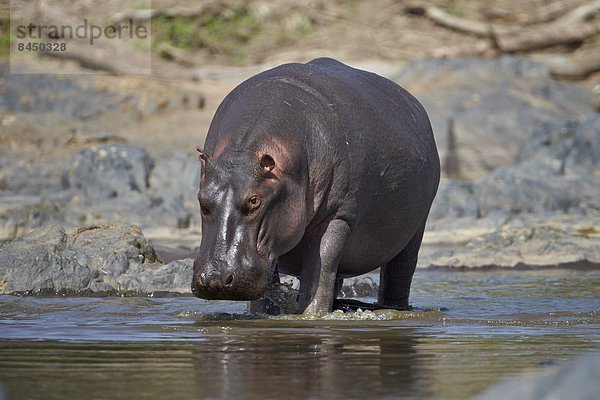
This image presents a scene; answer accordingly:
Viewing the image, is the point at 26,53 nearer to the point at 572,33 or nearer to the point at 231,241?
the point at 572,33

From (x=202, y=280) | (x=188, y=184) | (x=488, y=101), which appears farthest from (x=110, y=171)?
(x=202, y=280)

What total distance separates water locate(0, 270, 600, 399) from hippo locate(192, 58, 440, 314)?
304mm

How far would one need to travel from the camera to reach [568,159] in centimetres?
1559

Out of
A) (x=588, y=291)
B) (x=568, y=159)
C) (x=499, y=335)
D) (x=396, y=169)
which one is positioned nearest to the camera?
(x=499, y=335)

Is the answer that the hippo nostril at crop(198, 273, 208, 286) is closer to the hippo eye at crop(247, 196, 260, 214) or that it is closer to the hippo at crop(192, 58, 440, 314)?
the hippo at crop(192, 58, 440, 314)

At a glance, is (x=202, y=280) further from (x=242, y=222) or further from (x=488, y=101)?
(x=488, y=101)

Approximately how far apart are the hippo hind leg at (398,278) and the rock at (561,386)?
4.48m

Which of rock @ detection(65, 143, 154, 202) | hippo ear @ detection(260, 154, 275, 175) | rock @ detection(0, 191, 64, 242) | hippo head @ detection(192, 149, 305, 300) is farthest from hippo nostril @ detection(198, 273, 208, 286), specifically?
rock @ detection(65, 143, 154, 202)

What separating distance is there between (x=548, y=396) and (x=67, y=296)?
17.2 feet

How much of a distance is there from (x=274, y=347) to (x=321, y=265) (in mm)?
1353

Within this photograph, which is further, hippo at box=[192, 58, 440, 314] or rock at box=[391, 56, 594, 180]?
rock at box=[391, 56, 594, 180]

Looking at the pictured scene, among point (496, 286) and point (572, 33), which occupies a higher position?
point (572, 33)

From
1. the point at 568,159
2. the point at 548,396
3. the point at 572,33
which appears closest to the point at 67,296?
the point at 548,396

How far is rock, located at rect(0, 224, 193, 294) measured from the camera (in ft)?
26.9
